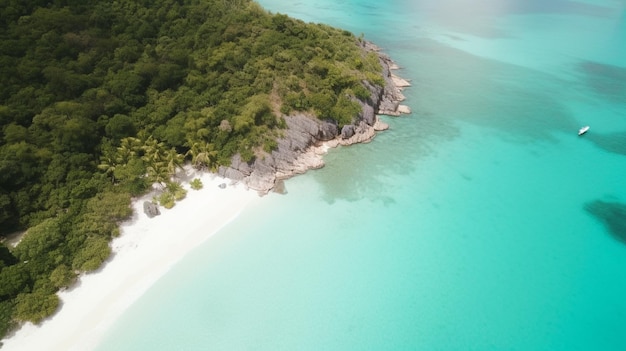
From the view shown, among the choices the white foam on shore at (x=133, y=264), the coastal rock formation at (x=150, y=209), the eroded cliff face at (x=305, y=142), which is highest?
the eroded cliff face at (x=305, y=142)

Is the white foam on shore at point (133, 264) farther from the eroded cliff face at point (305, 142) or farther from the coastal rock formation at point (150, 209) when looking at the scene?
the eroded cliff face at point (305, 142)

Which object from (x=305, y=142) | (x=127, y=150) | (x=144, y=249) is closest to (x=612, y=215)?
(x=305, y=142)

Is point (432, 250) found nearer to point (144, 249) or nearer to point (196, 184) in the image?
point (196, 184)

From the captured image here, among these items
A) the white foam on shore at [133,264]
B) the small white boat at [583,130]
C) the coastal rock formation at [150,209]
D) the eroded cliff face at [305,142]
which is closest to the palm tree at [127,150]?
the white foam on shore at [133,264]

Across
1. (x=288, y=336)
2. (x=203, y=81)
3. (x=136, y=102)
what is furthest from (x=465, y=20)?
(x=288, y=336)

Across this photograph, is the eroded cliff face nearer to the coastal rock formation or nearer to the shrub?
the shrub

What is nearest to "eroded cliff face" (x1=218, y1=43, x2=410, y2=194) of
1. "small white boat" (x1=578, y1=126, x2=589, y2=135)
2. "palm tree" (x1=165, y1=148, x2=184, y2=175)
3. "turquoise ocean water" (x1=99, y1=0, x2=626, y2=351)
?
"turquoise ocean water" (x1=99, y1=0, x2=626, y2=351)
